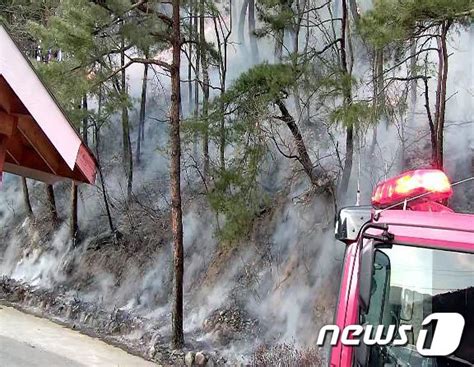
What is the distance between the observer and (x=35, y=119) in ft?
11.9

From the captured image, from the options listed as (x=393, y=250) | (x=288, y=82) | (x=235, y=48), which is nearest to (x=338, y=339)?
(x=393, y=250)

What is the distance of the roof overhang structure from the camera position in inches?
134

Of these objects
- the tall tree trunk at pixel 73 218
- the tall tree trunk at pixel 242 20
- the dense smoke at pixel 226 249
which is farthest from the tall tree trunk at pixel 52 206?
the tall tree trunk at pixel 242 20

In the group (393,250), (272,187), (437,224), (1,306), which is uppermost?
(272,187)

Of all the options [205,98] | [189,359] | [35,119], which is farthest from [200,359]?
[35,119]

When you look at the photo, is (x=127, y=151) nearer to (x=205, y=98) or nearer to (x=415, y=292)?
(x=205, y=98)

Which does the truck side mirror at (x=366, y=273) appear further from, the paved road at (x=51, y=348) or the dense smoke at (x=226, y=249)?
the paved road at (x=51, y=348)

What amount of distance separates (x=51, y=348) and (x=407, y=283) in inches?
374

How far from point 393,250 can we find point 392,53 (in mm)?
9167

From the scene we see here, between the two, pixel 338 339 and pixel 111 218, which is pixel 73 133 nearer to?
pixel 338 339

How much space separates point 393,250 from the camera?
8.11 ft

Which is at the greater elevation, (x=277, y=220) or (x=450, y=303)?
(x=277, y=220)

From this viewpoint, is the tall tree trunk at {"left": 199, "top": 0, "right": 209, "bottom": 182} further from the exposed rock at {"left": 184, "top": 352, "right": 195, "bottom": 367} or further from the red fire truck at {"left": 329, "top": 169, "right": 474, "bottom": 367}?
the red fire truck at {"left": 329, "top": 169, "right": 474, "bottom": 367}

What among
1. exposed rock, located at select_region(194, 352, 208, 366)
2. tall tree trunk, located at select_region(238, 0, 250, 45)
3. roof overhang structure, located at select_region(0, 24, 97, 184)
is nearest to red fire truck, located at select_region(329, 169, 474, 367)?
roof overhang structure, located at select_region(0, 24, 97, 184)
